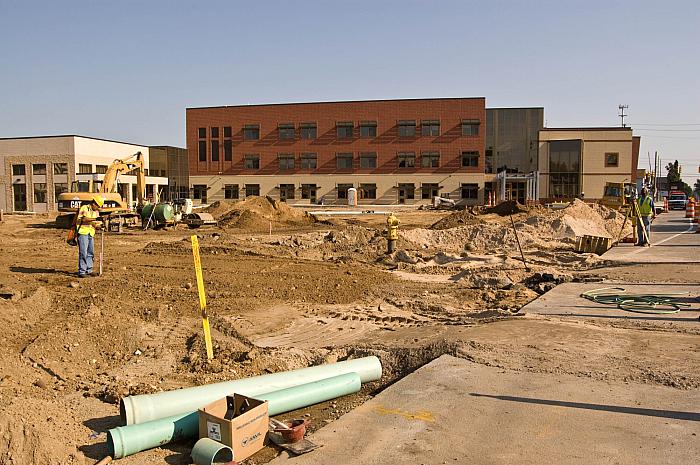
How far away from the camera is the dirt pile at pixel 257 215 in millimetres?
32656

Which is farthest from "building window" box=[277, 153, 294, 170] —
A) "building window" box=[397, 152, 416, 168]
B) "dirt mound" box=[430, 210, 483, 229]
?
"dirt mound" box=[430, 210, 483, 229]

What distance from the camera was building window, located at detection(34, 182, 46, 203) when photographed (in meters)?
59.0

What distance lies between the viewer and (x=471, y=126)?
6425 cm

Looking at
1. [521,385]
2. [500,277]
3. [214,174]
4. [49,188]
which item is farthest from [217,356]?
[214,174]

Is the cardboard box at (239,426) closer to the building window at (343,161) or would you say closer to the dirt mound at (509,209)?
the dirt mound at (509,209)

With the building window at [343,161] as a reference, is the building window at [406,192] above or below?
below

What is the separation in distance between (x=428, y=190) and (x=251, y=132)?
66.7ft

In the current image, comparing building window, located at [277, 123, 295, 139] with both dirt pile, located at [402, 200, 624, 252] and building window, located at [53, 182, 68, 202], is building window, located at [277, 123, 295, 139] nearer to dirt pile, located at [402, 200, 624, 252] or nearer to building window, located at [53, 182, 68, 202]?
building window, located at [53, 182, 68, 202]

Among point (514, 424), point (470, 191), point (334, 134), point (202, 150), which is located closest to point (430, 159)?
point (470, 191)

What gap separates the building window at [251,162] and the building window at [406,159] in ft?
50.7

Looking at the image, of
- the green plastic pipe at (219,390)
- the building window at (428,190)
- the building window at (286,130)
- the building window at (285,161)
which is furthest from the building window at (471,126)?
the green plastic pipe at (219,390)

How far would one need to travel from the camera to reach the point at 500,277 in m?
15.2

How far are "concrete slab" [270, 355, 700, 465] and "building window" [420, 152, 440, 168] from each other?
5862cm

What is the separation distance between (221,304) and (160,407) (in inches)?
240
